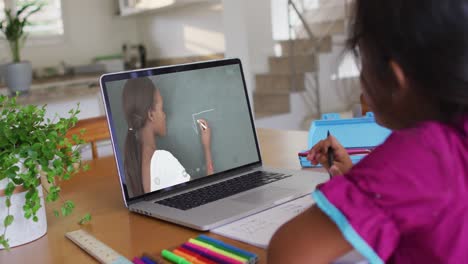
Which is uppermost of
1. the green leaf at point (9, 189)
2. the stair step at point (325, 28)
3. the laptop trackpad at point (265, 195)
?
the stair step at point (325, 28)

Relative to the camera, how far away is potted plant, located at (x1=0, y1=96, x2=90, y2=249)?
815 millimetres

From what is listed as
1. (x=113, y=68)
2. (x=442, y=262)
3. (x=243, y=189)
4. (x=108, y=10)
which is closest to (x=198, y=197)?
(x=243, y=189)

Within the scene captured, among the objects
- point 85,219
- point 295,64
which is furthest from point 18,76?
point 295,64

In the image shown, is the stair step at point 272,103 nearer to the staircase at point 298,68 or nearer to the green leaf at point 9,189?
the staircase at point 298,68

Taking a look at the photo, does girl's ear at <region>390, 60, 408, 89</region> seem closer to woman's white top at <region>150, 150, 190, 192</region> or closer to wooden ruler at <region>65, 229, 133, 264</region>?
wooden ruler at <region>65, 229, 133, 264</region>

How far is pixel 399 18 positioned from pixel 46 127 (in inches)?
24.0

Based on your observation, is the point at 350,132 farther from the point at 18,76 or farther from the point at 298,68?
the point at 298,68

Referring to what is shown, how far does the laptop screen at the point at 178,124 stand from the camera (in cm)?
101

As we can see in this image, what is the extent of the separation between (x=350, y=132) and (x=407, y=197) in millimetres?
750

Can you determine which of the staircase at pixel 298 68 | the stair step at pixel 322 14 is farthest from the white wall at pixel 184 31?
the stair step at pixel 322 14

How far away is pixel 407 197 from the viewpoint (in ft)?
1.63

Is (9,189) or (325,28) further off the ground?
(325,28)

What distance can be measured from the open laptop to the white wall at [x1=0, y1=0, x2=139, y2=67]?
143 inches

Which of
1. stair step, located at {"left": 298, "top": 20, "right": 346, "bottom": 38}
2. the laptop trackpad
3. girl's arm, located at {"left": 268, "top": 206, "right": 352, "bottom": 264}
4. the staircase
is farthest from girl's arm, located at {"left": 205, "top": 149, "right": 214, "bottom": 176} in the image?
stair step, located at {"left": 298, "top": 20, "right": 346, "bottom": 38}
